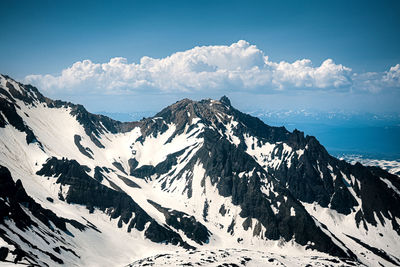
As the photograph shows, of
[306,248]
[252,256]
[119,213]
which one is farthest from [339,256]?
[119,213]

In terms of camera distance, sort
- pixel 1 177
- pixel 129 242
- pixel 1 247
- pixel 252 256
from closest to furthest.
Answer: pixel 1 247 → pixel 1 177 → pixel 252 256 → pixel 129 242

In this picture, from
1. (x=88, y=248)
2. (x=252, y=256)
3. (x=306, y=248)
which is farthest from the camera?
(x=306, y=248)

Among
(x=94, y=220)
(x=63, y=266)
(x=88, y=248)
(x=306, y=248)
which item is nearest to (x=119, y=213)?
(x=94, y=220)

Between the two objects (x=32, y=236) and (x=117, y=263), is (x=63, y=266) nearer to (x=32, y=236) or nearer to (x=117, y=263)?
(x=32, y=236)

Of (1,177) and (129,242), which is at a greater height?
(1,177)

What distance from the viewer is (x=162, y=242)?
182m

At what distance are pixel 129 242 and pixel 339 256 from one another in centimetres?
13018

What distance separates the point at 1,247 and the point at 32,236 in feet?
125

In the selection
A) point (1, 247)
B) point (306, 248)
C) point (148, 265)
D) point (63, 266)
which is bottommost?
point (306, 248)

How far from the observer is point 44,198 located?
175 metres

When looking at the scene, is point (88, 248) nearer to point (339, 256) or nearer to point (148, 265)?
point (148, 265)

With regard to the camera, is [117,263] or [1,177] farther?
[117,263]

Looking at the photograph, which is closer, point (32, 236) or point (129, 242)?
point (32, 236)

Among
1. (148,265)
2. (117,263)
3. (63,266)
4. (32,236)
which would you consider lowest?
(117,263)
